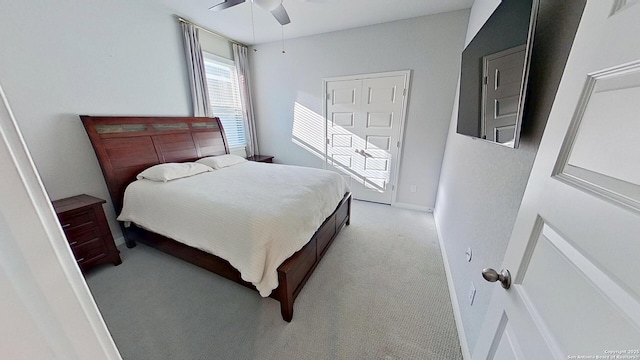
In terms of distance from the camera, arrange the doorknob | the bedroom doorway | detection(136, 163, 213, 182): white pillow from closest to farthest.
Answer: the doorknob, detection(136, 163, 213, 182): white pillow, the bedroom doorway

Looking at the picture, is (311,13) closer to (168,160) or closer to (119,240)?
(168,160)

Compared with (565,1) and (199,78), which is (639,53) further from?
(199,78)

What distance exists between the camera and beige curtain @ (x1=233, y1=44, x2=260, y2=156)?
3.66 metres

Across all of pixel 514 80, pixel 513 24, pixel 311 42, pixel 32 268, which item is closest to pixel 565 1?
pixel 513 24

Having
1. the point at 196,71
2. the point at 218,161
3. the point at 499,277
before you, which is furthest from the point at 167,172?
the point at 499,277

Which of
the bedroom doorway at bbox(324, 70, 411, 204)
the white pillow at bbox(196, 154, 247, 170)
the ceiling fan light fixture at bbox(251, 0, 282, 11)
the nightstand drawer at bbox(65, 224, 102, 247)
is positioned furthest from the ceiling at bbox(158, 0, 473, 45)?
the nightstand drawer at bbox(65, 224, 102, 247)

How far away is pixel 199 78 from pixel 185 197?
6.95 ft

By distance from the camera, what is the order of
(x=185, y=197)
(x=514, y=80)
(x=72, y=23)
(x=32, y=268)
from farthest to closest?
(x=72, y=23) < (x=185, y=197) < (x=514, y=80) < (x=32, y=268)

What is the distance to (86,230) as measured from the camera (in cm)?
188

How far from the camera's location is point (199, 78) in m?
3.05

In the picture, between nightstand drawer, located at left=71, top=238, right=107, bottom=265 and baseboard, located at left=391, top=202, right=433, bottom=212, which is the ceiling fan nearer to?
nightstand drawer, located at left=71, top=238, right=107, bottom=265

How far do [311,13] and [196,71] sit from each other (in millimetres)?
1753

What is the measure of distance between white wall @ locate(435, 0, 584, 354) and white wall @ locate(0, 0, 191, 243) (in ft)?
11.2

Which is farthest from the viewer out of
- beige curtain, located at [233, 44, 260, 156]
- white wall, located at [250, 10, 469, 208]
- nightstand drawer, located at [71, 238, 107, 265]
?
beige curtain, located at [233, 44, 260, 156]
